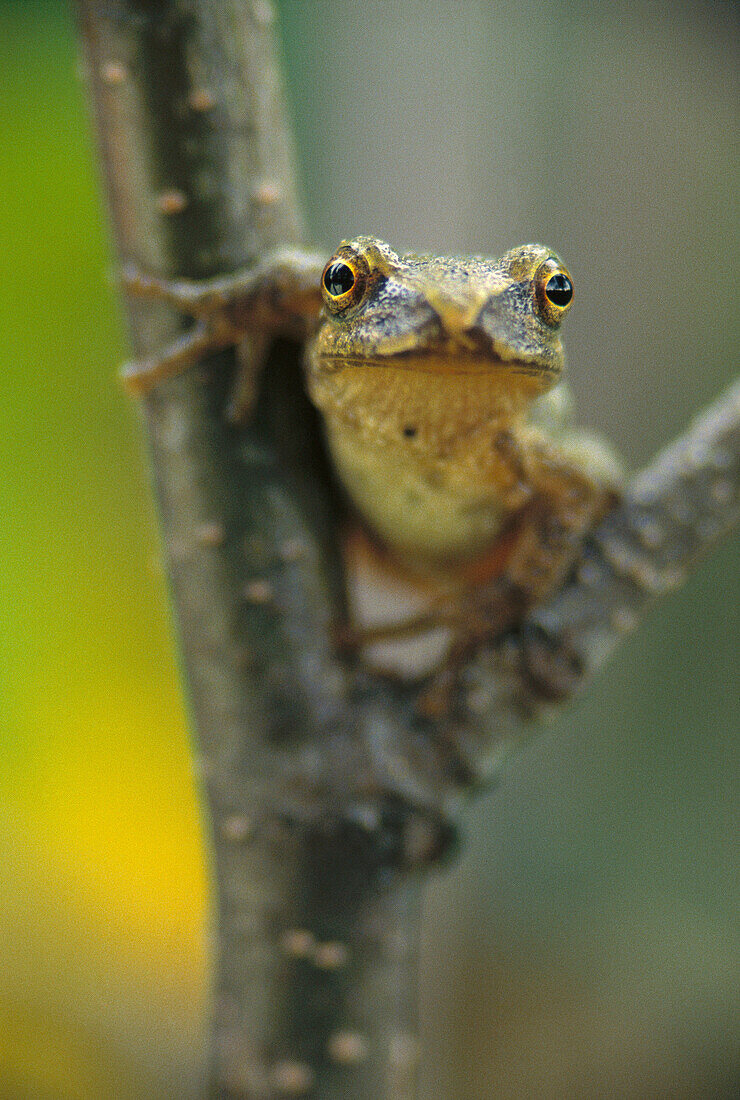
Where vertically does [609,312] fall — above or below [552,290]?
below

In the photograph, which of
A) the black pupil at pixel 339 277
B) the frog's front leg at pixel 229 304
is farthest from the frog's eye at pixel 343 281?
the frog's front leg at pixel 229 304

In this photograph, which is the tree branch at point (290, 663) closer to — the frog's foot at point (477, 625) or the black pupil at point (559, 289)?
the frog's foot at point (477, 625)

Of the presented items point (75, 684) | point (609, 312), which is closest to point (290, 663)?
point (75, 684)

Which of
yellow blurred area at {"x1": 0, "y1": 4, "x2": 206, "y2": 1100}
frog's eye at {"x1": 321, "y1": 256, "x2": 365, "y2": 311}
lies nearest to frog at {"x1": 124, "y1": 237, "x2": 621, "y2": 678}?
frog's eye at {"x1": 321, "y1": 256, "x2": 365, "y2": 311}

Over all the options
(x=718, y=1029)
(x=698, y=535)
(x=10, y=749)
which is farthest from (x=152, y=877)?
(x=718, y=1029)

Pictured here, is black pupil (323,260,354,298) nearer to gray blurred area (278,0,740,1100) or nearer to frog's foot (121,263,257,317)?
frog's foot (121,263,257,317)

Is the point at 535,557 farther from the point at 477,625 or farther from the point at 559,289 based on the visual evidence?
the point at 559,289
